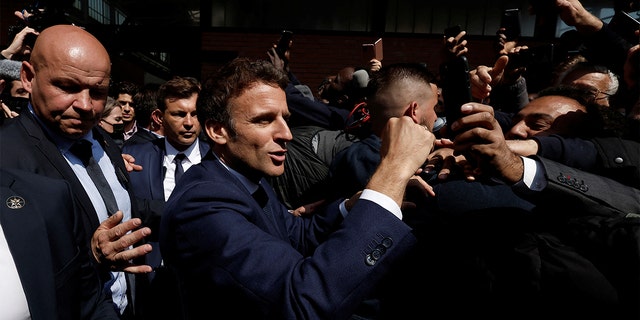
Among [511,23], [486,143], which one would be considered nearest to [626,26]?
[511,23]

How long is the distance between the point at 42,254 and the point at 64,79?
0.92 m

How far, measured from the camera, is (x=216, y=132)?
1717mm

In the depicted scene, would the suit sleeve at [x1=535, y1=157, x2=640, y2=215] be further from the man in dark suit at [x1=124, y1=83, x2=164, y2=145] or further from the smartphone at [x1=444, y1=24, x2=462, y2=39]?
the man in dark suit at [x1=124, y1=83, x2=164, y2=145]

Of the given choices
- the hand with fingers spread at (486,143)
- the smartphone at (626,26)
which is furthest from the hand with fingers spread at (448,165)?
the smartphone at (626,26)

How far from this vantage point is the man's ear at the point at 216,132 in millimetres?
1696

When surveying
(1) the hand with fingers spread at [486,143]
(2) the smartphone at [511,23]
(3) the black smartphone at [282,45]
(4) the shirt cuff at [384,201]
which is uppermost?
(2) the smartphone at [511,23]

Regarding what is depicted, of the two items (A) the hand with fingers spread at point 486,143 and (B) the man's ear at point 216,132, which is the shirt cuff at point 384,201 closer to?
(A) the hand with fingers spread at point 486,143

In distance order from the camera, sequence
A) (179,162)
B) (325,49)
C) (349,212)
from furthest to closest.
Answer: (325,49) → (179,162) → (349,212)

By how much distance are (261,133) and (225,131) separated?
155mm

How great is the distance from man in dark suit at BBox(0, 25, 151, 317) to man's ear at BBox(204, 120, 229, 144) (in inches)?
17.7

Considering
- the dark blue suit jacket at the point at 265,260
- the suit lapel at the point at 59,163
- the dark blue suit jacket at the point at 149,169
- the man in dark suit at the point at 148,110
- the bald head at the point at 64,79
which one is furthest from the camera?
the man in dark suit at the point at 148,110

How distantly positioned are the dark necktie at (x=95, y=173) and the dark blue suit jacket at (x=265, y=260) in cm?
78

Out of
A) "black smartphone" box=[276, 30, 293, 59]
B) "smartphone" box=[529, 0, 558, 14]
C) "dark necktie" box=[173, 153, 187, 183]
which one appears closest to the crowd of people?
"smartphone" box=[529, 0, 558, 14]

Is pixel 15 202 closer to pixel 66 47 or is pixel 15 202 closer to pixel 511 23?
pixel 66 47
